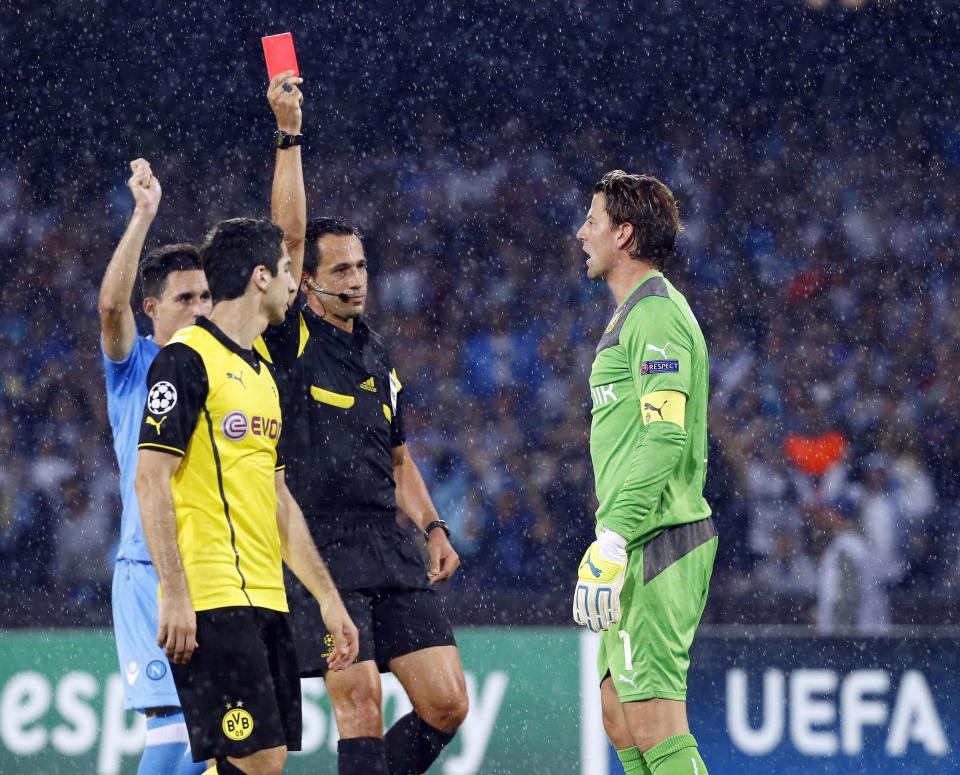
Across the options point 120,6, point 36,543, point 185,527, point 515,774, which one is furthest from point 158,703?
point 120,6

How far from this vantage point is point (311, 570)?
4098mm

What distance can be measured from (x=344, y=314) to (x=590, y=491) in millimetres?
5374

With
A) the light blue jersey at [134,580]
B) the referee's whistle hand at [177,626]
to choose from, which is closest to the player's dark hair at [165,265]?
the light blue jersey at [134,580]

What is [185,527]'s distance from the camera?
3.71 meters

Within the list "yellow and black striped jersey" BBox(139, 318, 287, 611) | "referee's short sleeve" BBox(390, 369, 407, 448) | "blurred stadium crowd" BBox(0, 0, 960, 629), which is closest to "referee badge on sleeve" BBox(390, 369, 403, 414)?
"referee's short sleeve" BBox(390, 369, 407, 448)

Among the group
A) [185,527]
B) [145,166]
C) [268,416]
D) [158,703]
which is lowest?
[158,703]

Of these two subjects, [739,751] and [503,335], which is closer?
[739,751]

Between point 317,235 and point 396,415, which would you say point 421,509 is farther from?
point 317,235

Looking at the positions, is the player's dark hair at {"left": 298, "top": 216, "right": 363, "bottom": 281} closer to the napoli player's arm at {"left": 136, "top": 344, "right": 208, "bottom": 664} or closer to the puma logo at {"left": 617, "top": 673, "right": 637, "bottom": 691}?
the napoli player's arm at {"left": 136, "top": 344, "right": 208, "bottom": 664}

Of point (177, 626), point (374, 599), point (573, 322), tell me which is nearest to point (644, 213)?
point (374, 599)

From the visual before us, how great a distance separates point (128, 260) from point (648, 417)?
1.70 metres

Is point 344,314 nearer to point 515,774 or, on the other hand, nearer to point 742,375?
point 515,774

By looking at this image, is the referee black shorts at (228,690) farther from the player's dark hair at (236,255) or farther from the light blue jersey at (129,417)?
the light blue jersey at (129,417)

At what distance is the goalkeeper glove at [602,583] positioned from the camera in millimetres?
3832
